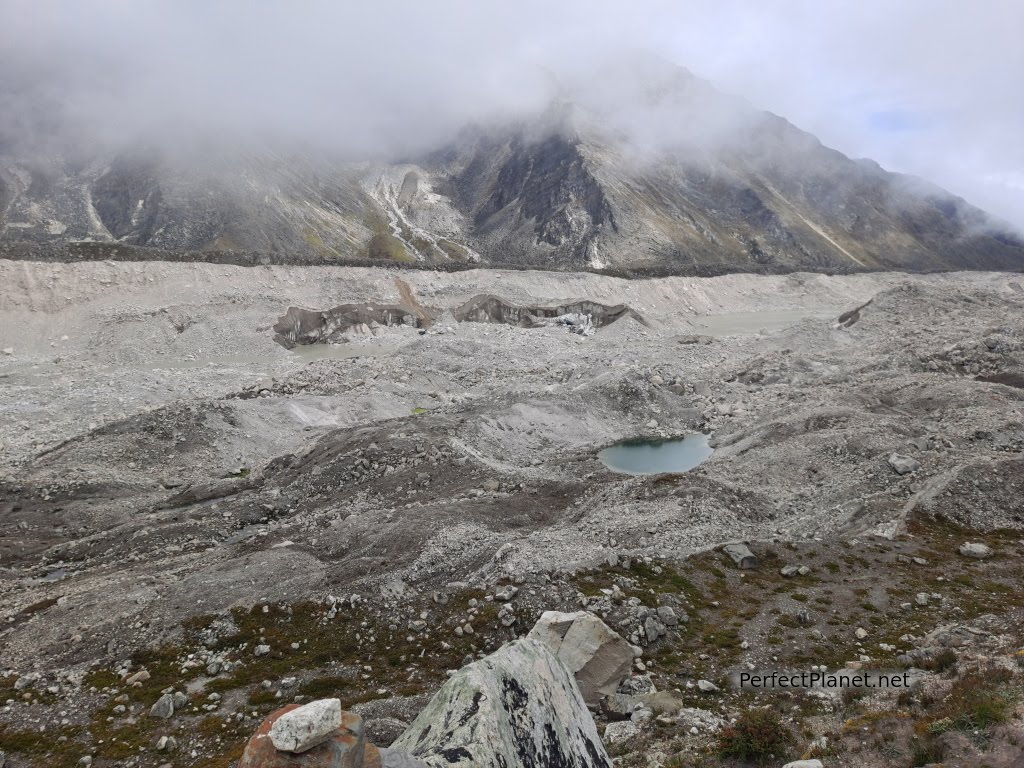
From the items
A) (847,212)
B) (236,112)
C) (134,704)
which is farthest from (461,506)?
(847,212)

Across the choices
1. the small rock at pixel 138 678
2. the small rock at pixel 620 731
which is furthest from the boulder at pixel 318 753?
the small rock at pixel 138 678

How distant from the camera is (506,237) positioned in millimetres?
158000

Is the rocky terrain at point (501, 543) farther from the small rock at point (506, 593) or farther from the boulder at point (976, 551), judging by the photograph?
the small rock at point (506, 593)

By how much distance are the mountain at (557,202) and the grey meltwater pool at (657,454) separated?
68874mm

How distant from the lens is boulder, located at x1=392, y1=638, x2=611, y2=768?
320 inches

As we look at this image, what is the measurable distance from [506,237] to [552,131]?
41989 mm

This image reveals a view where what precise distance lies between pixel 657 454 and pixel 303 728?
104 feet

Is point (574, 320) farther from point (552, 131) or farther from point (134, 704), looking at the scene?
point (552, 131)

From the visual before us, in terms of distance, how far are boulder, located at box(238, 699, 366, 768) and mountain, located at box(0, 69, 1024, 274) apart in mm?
100646

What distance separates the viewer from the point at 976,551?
20.6 meters

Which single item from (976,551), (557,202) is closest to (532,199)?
(557,202)

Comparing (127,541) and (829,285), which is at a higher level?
(829,285)

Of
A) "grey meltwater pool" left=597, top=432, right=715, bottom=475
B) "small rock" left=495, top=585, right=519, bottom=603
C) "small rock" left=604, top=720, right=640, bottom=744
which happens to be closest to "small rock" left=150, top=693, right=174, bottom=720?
"small rock" left=495, top=585, right=519, bottom=603

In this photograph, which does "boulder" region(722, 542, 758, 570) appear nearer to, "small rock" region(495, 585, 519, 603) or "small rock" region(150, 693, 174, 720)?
"small rock" region(495, 585, 519, 603)
